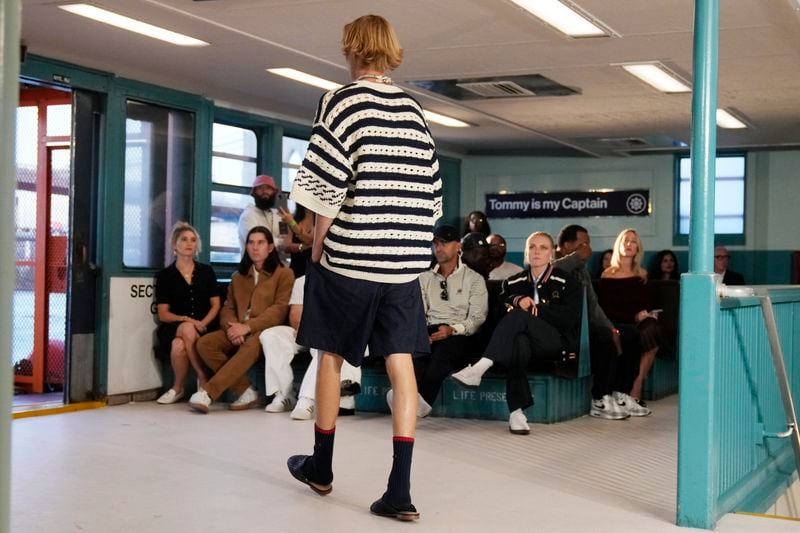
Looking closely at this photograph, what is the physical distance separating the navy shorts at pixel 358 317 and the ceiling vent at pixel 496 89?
4.99m

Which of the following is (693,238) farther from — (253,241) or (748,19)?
(253,241)

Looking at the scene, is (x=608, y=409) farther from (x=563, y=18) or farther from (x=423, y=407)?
(x=563, y=18)

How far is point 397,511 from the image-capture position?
3762mm

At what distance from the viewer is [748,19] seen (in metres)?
6.25

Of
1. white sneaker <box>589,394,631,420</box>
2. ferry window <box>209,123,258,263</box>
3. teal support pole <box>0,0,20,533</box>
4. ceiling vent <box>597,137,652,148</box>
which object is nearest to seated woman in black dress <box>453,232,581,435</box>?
white sneaker <box>589,394,631,420</box>

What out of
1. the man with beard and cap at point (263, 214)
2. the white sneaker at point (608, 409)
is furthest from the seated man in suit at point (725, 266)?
the man with beard and cap at point (263, 214)

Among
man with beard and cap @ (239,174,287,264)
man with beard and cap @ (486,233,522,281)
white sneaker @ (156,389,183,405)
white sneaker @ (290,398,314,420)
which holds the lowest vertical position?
white sneaker @ (156,389,183,405)

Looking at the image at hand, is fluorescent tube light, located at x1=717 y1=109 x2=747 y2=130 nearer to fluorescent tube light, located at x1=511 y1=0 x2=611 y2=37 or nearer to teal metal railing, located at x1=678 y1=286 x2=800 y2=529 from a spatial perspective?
fluorescent tube light, located at x1=511 y1=0 x2=611 y2=37

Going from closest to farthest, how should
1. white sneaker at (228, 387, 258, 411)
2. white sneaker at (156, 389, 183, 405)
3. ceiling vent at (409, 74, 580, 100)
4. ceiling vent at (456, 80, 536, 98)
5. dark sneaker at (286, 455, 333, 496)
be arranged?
dark sneaker at (286, 455, 333, 496)
white sneaker at (228, 387, 258, 411)
white sneaker at (156, 389, 183, 405)
ceiling vent at (409, 74, 580, 100)
ceiling vent at (456, 80, 536, 98)

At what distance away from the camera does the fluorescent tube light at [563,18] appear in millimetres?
6078

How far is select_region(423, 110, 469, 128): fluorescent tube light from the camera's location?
409 inches

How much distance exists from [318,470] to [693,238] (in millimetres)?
1681

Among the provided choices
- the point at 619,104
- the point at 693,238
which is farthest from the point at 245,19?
the point at 619,104

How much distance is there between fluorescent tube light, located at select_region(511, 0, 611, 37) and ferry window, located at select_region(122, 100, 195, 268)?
3396mm
